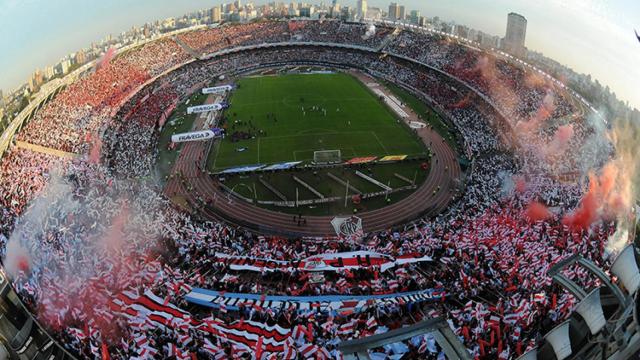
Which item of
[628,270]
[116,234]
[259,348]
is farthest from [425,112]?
[628,270]

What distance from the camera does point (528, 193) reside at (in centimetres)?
3052

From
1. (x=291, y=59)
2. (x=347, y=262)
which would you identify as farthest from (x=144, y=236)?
(x=291, y=59)

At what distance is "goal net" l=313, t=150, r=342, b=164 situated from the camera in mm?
41500

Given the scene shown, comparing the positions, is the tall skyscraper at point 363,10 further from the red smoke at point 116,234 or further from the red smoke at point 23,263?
the red smoke at point 23,263

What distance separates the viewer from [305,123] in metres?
51.0

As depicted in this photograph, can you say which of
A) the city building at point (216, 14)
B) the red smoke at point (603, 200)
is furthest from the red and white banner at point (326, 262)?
the city building at point (216, 14)

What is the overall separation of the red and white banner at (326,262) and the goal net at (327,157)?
18340 millimetres

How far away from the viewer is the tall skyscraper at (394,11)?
79.2m

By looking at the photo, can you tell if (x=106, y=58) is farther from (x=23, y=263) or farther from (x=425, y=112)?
(x=23, y=263)

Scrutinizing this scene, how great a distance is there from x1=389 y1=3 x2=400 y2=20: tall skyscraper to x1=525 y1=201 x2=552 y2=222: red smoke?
197 feet

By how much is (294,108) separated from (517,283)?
39.9 m

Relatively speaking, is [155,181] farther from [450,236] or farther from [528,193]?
[528,193]

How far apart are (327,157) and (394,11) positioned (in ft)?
161

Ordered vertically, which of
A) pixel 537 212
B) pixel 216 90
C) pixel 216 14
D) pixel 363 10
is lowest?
pixel 537 212
